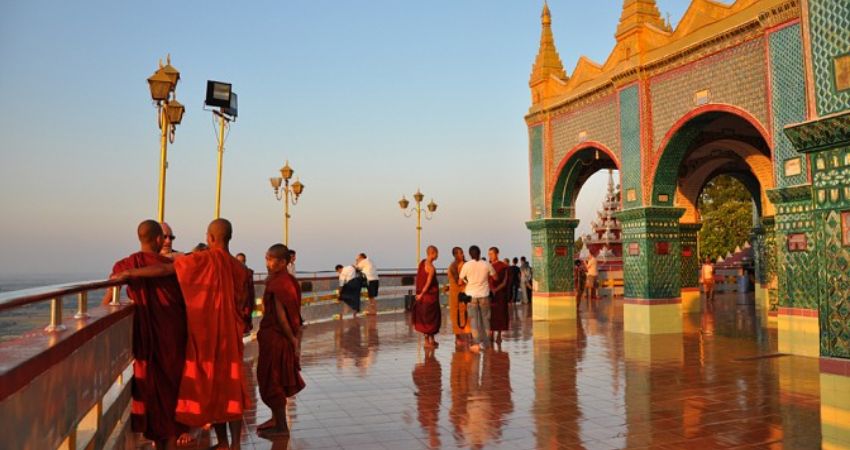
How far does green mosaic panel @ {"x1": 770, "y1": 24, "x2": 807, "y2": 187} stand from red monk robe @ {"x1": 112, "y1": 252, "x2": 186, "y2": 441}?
356 inches

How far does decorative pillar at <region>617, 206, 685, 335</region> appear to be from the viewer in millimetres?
12953

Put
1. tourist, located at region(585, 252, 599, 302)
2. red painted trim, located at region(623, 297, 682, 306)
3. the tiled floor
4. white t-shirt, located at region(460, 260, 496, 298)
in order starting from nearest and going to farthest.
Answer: the tiled floor
white t-shirt, located at region(460, 260, 496, 298)
red painted trim, located at region(623, 297, 682, 306)
tourist, located at region(585, 252, 599, 302)

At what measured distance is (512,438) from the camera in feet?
17.5

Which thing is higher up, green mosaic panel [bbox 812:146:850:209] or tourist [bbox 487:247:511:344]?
green mosaic panel [bbox 812:146:850:209]

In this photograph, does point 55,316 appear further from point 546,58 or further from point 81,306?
point 546,58

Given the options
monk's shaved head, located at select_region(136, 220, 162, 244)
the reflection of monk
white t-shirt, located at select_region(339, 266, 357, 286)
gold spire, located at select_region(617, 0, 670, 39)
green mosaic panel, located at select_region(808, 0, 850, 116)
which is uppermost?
gold spire, located at select_region(617, 0, 670, 39)

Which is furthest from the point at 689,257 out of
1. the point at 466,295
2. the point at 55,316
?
the point at 55,316

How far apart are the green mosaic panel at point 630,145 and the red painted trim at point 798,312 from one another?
12.4ft

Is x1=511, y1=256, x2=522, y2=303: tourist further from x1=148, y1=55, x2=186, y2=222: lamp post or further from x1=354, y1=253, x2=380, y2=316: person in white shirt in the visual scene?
x1=148, y1=55, x2=186, y2=222: lamp post

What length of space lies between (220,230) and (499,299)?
7.54 metres

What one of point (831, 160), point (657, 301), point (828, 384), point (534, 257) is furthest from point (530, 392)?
point (534, 257)

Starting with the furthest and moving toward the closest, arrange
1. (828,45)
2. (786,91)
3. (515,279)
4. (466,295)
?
(515,279)
(466,295)
(786,91)
(828,45)

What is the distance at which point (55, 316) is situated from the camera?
3469 mm

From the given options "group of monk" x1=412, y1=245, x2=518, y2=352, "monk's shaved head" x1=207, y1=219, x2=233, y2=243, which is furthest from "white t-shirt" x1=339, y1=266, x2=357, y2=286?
"monk's shaved head" x1=207, y1=219, x2=233, y2=243
